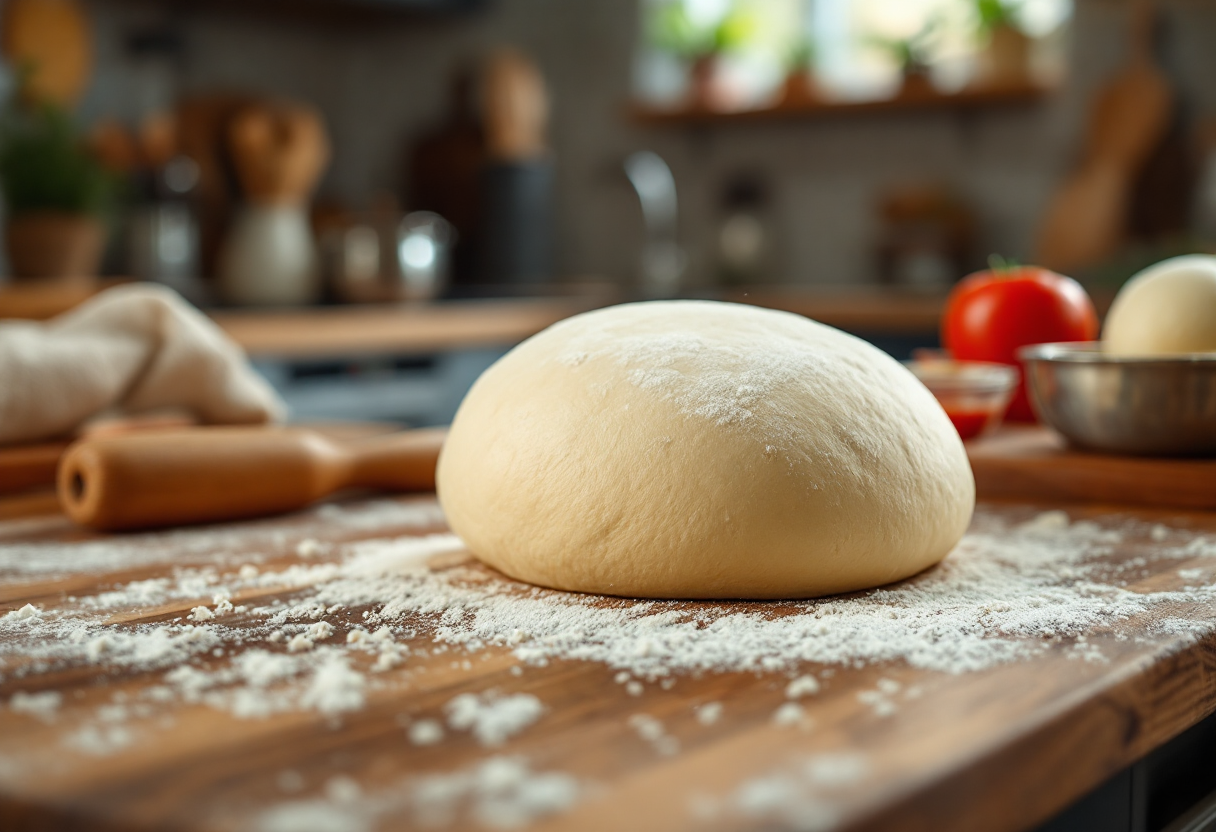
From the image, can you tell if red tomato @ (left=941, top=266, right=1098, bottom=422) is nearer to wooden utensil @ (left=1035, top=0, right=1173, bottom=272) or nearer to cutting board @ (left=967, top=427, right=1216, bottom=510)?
cutting board @ (left=967, top=427, right=1216, bottom=510)

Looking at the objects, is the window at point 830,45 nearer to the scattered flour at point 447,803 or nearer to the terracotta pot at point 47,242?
the terracotta pot at point 47,242

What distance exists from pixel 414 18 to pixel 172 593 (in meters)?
3.47

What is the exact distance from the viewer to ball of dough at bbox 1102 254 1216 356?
0.91 meters

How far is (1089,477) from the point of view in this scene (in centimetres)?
94

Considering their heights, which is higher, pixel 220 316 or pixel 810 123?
pixel 810 123

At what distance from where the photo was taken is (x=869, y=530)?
64cm

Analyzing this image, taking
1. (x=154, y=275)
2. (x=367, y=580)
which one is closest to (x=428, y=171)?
(x=154, y=275)

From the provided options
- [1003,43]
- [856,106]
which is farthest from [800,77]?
[1003,43]

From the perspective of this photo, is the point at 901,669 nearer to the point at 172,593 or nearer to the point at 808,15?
the point at 172,593

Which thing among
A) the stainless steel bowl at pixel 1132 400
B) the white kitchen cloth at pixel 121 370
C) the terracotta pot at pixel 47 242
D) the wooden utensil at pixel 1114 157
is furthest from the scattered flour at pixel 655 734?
the wooden utensil at pixel 1114 157

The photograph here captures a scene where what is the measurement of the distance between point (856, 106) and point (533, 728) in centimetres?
295

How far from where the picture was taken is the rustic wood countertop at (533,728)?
0.38 m

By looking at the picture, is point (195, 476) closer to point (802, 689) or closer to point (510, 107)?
point (802, 689)

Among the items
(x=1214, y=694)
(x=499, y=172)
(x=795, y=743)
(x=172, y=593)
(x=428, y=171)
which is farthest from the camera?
(x=428, y=171)
